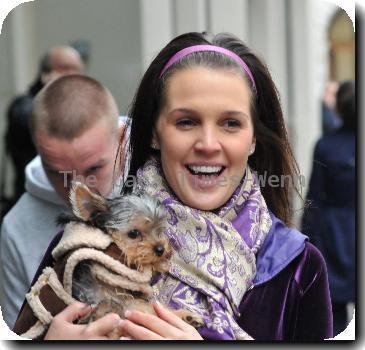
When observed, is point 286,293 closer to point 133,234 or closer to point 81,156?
point 133,234

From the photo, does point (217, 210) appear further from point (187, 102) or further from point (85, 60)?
point (85, 60)

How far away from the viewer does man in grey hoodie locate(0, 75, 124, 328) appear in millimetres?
3424

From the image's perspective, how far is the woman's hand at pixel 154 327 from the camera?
2445 mm

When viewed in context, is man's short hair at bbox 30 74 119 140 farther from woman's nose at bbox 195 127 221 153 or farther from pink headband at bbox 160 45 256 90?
woman's nose at bbox 195 127 221 153

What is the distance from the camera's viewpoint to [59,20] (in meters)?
8.27

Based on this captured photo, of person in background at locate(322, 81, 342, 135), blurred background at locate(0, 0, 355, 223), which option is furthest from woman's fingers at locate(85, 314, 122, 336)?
person in background at locate(322, 81, 342, 135)

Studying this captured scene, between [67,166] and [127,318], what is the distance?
110 centimetres

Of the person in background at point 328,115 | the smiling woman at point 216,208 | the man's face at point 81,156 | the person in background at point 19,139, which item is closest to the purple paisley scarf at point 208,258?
the smiling woman at point 216,208

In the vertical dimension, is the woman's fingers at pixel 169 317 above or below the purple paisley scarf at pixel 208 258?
below

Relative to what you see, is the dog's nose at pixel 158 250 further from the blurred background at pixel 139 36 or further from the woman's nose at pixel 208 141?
the blurred background at pixel 139 36

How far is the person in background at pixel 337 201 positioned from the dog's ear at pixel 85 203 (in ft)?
13.0

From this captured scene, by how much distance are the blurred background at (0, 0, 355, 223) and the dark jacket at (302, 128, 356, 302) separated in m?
0.35

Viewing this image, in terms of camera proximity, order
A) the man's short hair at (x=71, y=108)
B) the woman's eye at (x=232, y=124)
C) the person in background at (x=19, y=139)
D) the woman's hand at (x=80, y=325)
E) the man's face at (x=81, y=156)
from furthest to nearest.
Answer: the person in background at (x=19, y=139)
the man's short hair at (x=71, y=108)
the man's face at (x=81, y=156)
the woman's eye at (x=232, y=124)
the woman's hand at (x=80, y=325)

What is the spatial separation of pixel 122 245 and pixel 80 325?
0.78 feet
